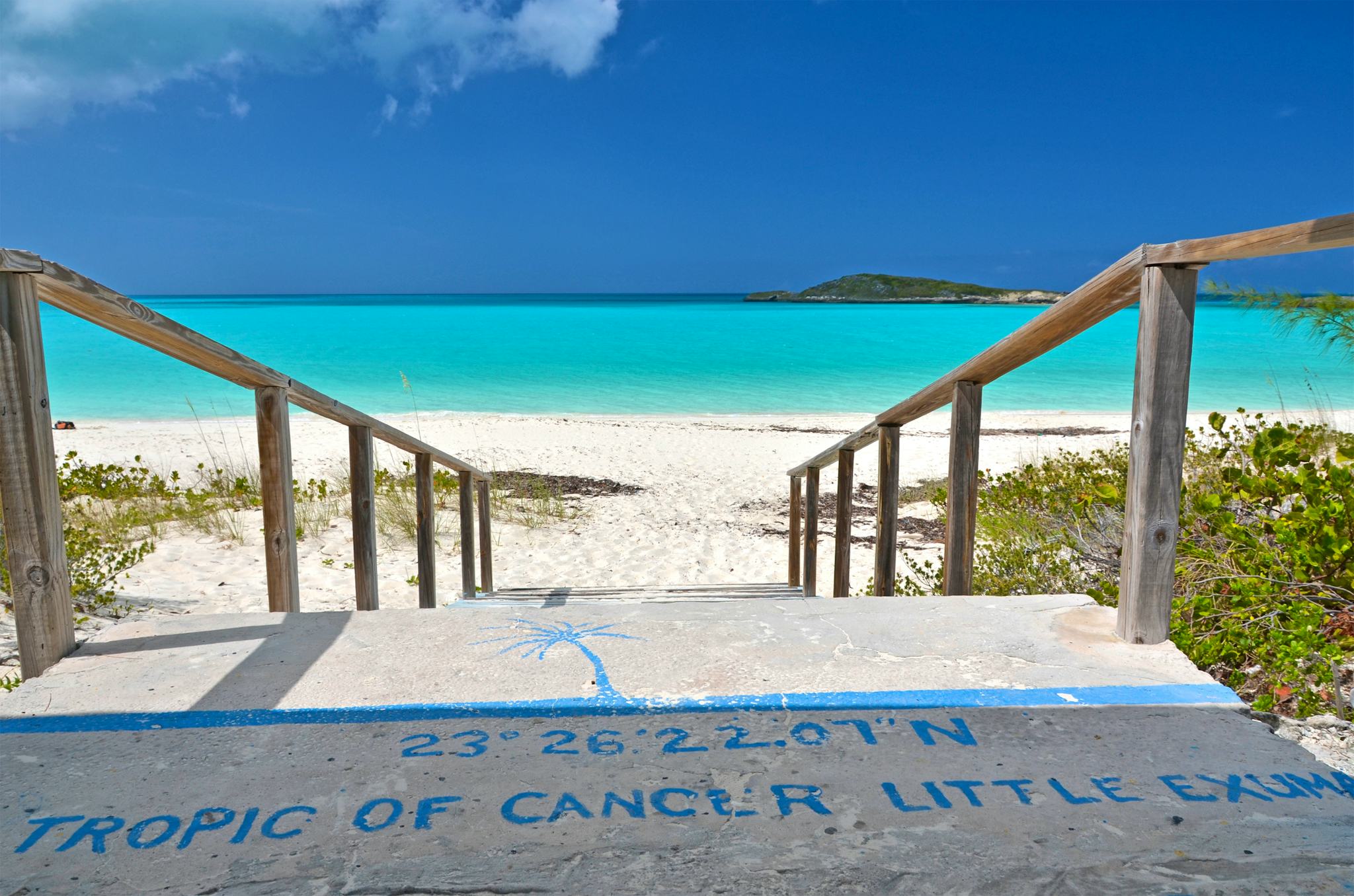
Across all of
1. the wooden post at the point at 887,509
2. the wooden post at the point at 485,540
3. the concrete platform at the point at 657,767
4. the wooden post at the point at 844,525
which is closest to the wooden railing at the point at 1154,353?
the concrete platform at the point at 657,767

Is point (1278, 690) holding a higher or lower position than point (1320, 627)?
lower

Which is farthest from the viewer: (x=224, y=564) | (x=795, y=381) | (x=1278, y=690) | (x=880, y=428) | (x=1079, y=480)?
(x=795, y=381)

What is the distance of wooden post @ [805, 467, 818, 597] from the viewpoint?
5181 millimetres

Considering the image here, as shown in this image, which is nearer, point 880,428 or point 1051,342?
point 1051,342

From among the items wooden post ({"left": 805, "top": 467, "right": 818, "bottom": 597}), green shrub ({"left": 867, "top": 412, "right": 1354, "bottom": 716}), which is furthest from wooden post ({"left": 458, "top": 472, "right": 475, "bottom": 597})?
green shrub ({"left": 867, "top": 412, "right": 1354, "bottom": 716})

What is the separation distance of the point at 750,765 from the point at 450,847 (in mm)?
591

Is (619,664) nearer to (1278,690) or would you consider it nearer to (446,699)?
(446,699)

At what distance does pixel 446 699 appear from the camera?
2.05 metres

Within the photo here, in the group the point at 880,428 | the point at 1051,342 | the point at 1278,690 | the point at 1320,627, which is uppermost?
the point at 1051,342

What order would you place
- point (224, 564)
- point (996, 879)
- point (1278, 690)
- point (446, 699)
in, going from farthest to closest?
point (224, 564) < point (1278, 690) < point (446, 699) < point (996, 879)

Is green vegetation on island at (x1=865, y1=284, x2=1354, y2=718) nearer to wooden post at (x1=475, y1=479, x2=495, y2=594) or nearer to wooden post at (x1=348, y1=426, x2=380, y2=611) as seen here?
wooden post at (x1=348, y1=426, x2=380, y2=611)

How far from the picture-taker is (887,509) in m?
3.55

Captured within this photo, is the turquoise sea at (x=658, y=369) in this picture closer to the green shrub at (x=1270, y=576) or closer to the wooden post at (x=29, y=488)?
the green shrub at (x=1270, y=576)

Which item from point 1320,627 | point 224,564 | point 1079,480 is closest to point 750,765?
point 1320,627
